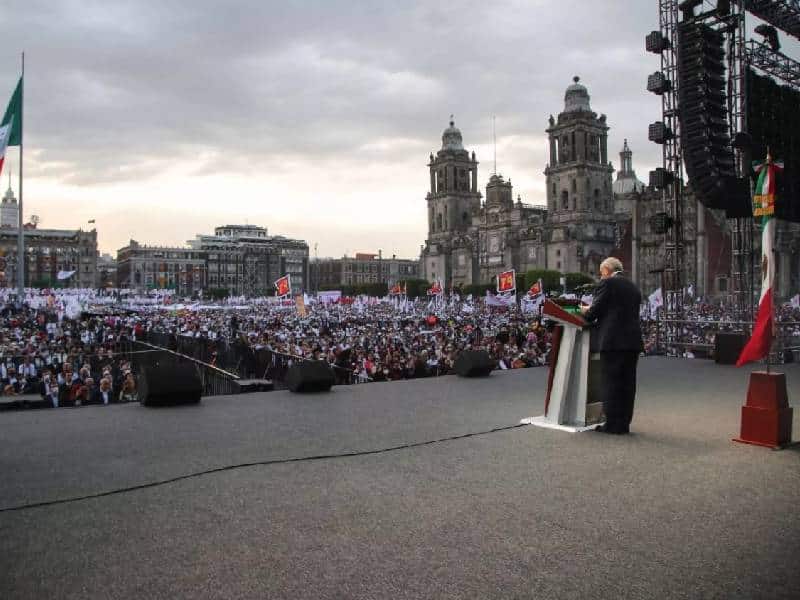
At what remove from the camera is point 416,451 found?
16.9 ft

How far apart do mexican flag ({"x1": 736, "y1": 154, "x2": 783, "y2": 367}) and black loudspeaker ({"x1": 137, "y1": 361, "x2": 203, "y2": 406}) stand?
6.10 metres

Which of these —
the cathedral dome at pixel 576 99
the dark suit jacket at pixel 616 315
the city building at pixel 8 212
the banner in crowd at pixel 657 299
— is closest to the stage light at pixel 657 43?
the banner in crowd at pixel 657 299

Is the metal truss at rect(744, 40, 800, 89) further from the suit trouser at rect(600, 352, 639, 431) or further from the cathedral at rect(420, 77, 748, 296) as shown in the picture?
the cathedral at rect(420, 77, 748, 296)

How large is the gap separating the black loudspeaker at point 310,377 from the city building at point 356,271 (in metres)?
151

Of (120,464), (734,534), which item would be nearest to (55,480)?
(120,464)

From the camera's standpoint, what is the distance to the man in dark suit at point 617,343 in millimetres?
5863

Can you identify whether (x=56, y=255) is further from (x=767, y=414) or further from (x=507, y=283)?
(x=767, y=414)

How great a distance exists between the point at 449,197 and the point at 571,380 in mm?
116772

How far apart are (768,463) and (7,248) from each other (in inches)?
5266

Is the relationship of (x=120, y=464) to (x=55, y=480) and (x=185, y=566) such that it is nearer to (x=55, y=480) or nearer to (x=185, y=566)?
(x=55, y=480)

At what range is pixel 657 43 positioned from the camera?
52.1 ft

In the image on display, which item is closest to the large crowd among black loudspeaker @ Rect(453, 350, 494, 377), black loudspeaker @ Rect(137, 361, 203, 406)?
black loudspeaker @ Rect(137, 361, 203, 406)

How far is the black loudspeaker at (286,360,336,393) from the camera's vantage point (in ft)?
28.0

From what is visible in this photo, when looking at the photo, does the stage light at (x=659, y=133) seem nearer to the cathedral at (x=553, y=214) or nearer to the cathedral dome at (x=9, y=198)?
the cathedral at (x=553, y=214)
